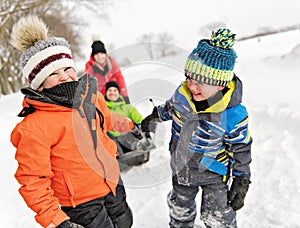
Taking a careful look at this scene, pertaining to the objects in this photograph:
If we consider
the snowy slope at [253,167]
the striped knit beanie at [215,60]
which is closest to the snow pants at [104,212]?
the snowy slope at [253,167]

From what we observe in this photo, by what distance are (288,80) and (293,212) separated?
330 cm

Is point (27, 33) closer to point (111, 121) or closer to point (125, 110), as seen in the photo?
point (111, 121)

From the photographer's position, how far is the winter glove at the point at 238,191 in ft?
5.97

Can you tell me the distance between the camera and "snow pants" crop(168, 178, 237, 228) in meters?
1.93

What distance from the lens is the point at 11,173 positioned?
3285 mm

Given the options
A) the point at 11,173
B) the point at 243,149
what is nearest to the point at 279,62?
the point at 243,149

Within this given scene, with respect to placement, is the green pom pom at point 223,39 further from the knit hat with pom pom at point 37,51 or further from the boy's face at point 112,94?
the boy's face at point 112,94

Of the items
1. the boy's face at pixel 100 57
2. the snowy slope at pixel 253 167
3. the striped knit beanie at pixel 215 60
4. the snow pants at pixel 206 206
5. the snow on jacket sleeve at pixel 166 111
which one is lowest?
the snowy slope at pixel 253 167

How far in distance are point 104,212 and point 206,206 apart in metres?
0.73

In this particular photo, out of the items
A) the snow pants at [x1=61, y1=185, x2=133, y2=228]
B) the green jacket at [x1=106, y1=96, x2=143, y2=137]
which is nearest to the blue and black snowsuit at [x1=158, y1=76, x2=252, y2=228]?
the snow pants at [x1=61, y1=185, x2=133, y2=228]

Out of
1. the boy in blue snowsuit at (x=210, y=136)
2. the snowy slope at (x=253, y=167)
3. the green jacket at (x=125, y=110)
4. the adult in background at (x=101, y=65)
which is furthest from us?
the adult in background at (x=101, y=65)

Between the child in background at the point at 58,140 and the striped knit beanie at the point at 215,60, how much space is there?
26.2 inches

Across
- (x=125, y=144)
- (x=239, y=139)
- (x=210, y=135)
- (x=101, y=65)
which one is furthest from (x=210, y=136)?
(x=101, y=65)

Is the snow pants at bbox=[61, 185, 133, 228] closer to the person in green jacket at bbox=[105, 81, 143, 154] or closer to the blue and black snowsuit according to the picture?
the blue and black snowsuit
